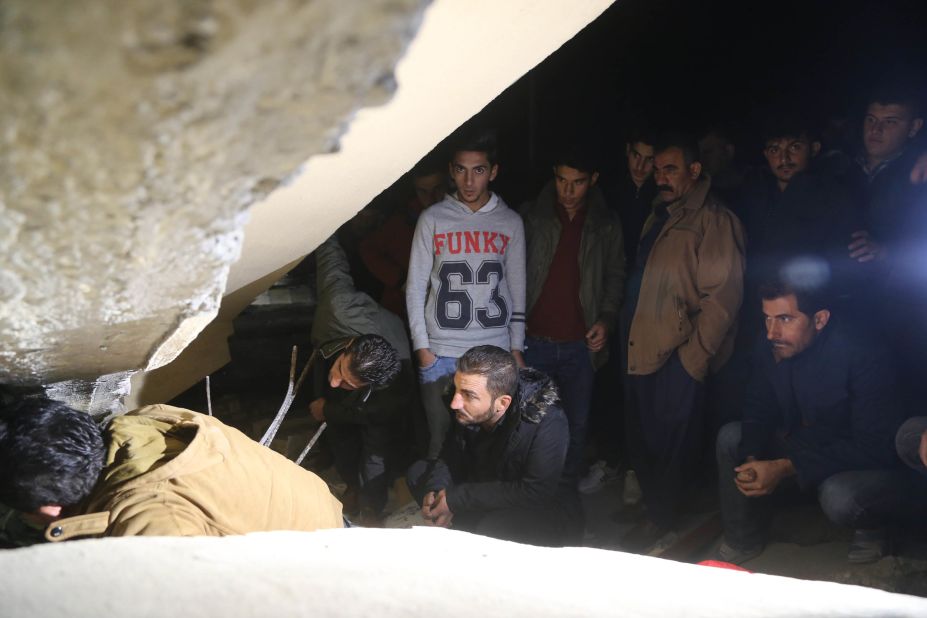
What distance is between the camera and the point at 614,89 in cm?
482

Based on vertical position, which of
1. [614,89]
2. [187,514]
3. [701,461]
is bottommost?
[701,461]

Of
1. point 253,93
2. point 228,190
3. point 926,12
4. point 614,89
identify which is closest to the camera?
point 253,93

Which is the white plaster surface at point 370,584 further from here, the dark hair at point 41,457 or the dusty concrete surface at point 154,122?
the dark hair at point 41,457

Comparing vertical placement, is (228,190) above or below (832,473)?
above

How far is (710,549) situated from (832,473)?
27.4 inches

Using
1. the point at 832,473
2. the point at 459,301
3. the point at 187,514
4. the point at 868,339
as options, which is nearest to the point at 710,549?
the point at 832,473

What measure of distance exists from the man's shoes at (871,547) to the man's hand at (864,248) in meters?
1.09

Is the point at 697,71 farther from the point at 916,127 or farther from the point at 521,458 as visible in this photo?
the point at 521,458

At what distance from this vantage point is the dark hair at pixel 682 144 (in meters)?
3.33

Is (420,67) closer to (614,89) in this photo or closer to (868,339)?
(868,339)

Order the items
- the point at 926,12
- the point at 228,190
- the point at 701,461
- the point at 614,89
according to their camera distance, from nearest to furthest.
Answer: the point at 228,190, the point at 701,461, the point at 926,12, the point at 614,89

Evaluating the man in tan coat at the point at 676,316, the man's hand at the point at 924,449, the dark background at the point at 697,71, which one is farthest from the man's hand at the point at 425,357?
the man's hand at the point at 924,449

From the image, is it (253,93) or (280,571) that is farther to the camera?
(280,571)

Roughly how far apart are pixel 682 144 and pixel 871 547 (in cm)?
179
